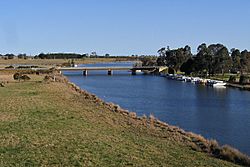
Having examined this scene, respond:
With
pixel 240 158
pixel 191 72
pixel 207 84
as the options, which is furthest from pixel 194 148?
pixel 191 72

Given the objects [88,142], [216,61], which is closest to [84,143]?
[88,142]

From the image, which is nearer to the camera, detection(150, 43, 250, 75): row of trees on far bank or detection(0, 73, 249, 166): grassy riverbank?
detection(0, 73, 249, 166): grassy riverbank

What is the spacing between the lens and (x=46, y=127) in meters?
17.8

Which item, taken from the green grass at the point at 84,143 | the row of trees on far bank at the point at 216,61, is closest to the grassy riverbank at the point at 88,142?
the green grass at the point at 84,143

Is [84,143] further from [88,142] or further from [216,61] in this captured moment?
[216,61]

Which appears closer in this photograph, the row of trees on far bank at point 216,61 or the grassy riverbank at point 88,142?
the grassy riverbank at point 88,142

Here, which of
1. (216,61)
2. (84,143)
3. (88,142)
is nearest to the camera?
(84,143)

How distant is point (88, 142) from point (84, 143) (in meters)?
0.29

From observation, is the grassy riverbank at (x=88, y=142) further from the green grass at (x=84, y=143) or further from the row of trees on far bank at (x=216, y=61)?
the row of trees on far bank at (x=216, y=61)

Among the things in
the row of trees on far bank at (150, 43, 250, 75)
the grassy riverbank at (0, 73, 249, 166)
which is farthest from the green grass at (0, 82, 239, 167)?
the row of trees on far bank at (150, 43, 250, 75)

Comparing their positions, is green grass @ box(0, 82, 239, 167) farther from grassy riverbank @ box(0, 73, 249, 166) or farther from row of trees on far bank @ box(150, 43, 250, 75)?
row of trees on far bank @ box(150, 43, 250, 75)

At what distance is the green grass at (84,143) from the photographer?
40.0 feet

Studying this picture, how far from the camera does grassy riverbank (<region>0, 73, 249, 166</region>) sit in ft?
40.2

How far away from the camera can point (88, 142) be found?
49.3ft
